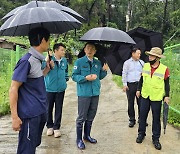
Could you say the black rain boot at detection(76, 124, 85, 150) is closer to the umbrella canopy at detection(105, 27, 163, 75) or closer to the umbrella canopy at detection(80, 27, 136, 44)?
the umbrella canopy at detection(80, 27, 136, 44)

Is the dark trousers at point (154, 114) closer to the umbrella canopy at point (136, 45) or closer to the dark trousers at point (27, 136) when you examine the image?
the umbrella canopy at point (136, 45)

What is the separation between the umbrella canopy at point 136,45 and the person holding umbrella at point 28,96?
3023mm

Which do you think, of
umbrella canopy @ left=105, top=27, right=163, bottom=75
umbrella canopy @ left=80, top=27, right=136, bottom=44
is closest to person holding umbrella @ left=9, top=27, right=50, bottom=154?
umbrella canopy @ left=80, top=27, right=136, bottom=44

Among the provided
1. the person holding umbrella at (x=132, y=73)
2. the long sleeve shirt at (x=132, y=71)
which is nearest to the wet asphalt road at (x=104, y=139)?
the person holding umbrella at (x=132, y=73)

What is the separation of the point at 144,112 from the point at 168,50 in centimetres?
292

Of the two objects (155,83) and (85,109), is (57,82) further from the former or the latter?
(155,83)

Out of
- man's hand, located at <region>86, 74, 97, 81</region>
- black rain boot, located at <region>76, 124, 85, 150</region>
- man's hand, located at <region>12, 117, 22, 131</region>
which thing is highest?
man's hand, located at <region>86, 74, 97, 81</region>

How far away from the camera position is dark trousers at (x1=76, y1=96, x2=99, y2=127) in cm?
434

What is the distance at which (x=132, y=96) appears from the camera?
5605mm

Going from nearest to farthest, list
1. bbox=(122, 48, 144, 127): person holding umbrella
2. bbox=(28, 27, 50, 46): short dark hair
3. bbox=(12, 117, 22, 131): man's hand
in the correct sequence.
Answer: bbox=(12, 117, 22, 131): man's hand < bbox=(28, 27, 50, 46): short dark hair < bbox=(122, 48, 144, 127): person holding umbrella

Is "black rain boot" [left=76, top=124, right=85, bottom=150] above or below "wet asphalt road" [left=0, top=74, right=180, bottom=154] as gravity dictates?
above

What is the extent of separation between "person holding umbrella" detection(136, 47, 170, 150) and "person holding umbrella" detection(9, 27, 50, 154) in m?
2.09

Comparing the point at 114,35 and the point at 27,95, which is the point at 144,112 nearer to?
the point at 114,35

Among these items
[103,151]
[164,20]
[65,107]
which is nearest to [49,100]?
[103,151]
